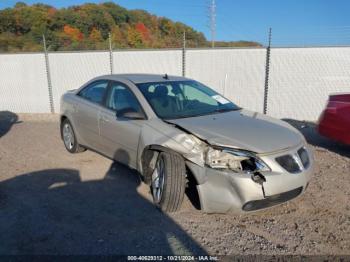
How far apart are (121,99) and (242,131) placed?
1896 millimetres

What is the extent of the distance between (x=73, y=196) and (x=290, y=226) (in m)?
2.60

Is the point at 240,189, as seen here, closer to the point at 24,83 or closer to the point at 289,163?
the point at 289,163

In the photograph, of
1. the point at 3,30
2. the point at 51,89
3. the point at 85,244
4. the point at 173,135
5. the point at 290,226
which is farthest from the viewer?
the point at 3,30

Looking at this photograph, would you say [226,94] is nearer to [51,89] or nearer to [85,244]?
[51,89]

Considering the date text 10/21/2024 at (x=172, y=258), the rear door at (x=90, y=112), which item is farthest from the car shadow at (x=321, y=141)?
the rear door at (x=90, y=112)

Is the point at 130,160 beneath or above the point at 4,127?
above

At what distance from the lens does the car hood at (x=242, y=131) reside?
341cm

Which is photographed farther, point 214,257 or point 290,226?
point 290,226

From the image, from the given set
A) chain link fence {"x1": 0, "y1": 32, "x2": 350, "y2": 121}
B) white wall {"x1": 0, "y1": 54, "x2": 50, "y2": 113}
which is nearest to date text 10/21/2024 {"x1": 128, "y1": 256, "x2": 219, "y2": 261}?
chain link fence {"x1": 0, "y1": 32, "x2": 350, "y2": 121}

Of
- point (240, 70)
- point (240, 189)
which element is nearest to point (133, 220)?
point (240, 189)

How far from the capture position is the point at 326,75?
8969mm

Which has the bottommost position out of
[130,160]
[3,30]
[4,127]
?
[4,127]

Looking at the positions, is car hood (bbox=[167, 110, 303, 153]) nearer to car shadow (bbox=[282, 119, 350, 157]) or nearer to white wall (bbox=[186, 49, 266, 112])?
car shadow (bbox=[282, 119, 350, 157])

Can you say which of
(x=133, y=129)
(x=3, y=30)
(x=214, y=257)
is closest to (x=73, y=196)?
(x=133, y=129)
